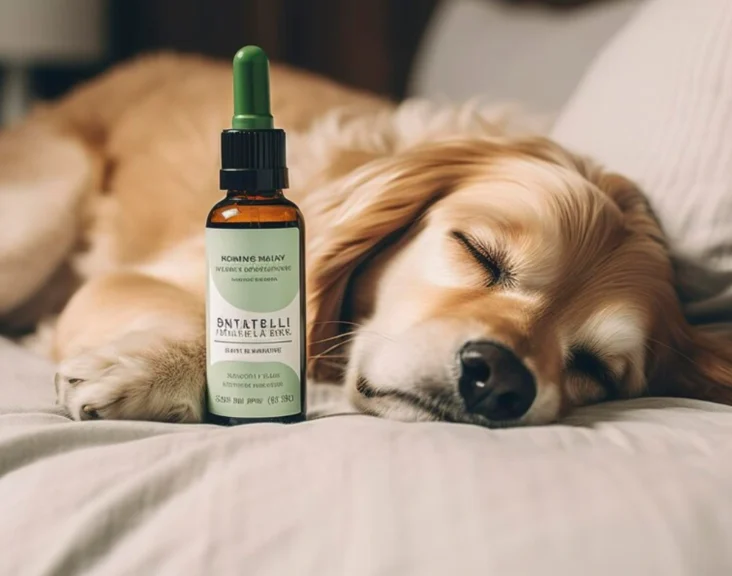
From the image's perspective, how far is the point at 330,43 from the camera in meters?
3.40

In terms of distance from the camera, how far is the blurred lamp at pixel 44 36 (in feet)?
9.94

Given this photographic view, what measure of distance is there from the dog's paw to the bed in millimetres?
44

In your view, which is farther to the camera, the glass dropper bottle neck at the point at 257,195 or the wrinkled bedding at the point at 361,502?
the glass dropper bottle neck at the point at 257,195

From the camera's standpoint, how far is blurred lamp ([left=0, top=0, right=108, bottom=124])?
303cm

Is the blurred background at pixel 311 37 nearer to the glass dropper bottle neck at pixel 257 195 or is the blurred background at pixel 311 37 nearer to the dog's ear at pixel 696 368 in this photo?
the dog's ear at pixel 696 368

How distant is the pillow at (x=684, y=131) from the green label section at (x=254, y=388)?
651mm

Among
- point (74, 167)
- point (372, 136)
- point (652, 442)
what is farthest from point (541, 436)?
point (74, 167)

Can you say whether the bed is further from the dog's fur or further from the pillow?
the pillow

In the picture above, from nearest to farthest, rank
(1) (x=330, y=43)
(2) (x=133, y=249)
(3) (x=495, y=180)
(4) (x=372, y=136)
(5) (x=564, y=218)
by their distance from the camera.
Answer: (5) (x=564, y=218)
(3) (x=495, y=180)
(4) (x=372, y=136)
(2) (x=133, y=249)
(1) (x=330, y=43)

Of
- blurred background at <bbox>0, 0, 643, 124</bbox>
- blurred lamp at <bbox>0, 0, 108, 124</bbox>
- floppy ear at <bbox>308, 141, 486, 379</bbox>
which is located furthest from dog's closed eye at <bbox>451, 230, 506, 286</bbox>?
blurred lamp at <bbox>0, 0, 108, 124</bbox>

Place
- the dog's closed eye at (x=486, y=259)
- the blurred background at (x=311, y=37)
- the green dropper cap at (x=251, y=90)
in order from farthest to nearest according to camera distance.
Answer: the blurred background at (x=311, y=37), the dog's closed eye at (x=486, y=259), the green dropper cap at (x=251, y=90)

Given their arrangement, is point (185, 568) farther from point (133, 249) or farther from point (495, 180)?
point (133, 249)

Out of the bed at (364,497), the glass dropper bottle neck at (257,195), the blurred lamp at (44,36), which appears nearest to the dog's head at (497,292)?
the bed at (364,497)

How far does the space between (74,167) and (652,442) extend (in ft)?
5.24
